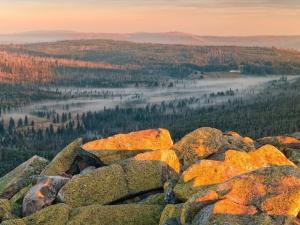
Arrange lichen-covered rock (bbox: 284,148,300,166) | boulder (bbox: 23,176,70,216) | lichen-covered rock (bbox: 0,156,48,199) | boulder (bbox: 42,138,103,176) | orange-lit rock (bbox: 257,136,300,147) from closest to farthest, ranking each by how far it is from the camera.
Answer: boulder (bbox: 23,176,70,216), lichen-covered rock (bbox: 0,156,48,199), boulder (bbox: 42,138,103,176), lichen-covered rock (bbox: 284,148,300,166), orange-lit rock (bbox: 257,136,300,147)

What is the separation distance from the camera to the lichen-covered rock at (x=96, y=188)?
42.8m

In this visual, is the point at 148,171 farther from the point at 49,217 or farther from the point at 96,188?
the point at 49,217

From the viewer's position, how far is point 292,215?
30.7 m

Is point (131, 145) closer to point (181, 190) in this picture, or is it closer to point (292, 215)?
point (181, 190)

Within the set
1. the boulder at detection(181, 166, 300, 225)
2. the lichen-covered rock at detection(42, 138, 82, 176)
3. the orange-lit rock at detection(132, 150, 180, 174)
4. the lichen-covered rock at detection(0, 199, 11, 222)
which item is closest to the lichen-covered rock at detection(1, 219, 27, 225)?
the lichen-covered rock at detection(0, 199, 11, 222)

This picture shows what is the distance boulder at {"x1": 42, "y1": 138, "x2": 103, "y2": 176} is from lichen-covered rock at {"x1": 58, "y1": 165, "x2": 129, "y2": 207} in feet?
25.7

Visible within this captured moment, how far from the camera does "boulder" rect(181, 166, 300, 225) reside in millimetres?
30672

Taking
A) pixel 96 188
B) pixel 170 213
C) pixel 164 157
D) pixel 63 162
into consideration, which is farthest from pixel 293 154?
pixel 63 162

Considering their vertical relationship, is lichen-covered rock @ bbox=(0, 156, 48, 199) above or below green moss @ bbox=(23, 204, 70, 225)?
below

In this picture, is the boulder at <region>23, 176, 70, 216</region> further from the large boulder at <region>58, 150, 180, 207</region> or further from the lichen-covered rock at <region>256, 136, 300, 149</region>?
the lichen-covered rock at <region>256, 136, 300, 149</region>

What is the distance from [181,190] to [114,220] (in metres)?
5.92

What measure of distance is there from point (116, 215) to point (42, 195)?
846cm

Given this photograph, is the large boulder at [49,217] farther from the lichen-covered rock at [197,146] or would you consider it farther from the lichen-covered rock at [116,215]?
the lichen-covered rock at [197,146]

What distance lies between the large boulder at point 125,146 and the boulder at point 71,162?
4.95 feet
